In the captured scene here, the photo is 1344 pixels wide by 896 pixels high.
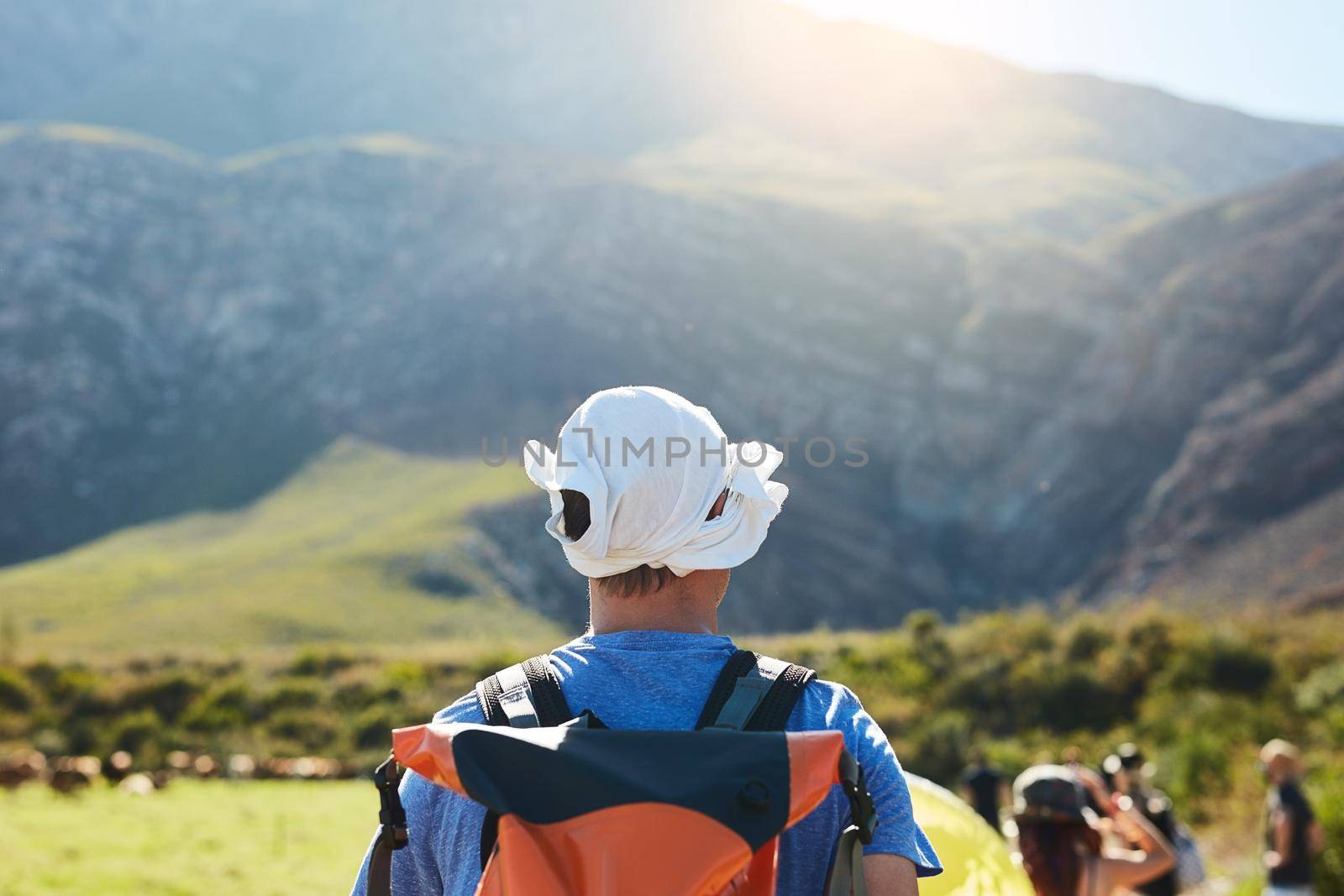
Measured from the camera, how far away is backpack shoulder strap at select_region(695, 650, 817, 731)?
1828mm

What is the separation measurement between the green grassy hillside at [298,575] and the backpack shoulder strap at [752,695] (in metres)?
45.5

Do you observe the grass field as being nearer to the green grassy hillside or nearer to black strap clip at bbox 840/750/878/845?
black strap clip at bbox 840/750/878/845

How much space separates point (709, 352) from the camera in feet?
269

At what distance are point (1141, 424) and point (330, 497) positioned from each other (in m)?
50.9

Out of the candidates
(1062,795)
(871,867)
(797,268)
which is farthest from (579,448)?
(797,268)

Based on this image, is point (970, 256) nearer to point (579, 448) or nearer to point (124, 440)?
point (124, 440)

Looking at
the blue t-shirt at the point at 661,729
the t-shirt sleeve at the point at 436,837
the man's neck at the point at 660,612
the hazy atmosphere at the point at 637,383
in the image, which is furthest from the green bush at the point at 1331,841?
the t-shirt sleeve at the point at 436,837

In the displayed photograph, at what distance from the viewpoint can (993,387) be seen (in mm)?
77438

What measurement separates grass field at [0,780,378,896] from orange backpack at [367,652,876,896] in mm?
11620

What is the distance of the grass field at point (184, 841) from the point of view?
12398 mm

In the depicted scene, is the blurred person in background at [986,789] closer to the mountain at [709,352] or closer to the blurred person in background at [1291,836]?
the blurred person in background at [1291,836]

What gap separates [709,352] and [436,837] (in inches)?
3169

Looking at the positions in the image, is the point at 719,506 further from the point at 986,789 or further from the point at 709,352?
the point at 709,352

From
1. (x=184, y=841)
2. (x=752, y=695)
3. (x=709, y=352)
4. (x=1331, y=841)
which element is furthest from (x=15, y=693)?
(x=709, y=352)
